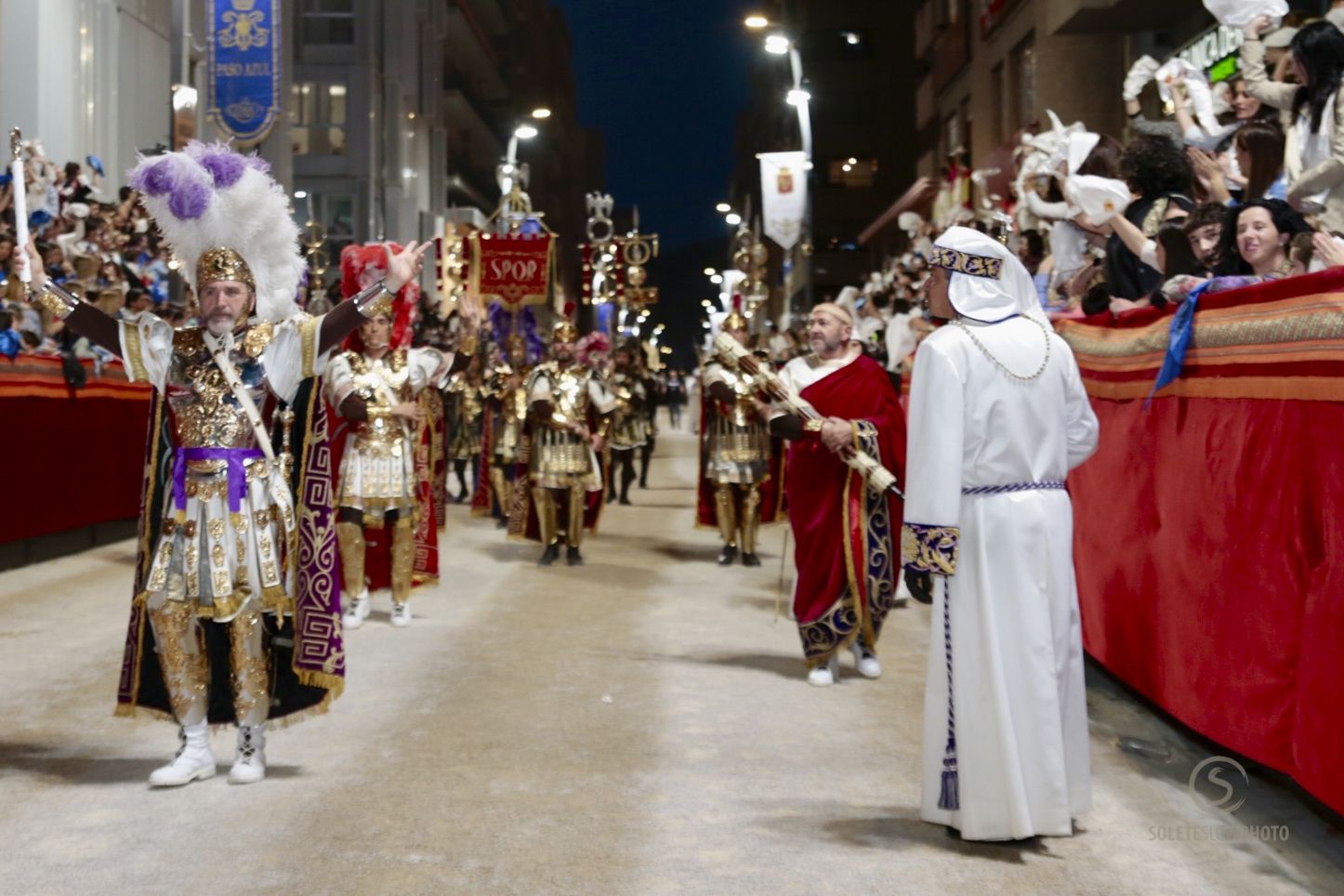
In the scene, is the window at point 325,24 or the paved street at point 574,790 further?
the window at point 325,24

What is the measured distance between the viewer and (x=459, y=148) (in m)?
58.5

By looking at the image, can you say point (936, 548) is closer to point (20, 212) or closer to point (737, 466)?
point (20, 212)

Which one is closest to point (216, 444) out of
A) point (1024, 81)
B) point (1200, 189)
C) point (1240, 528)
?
point (1240, 528)

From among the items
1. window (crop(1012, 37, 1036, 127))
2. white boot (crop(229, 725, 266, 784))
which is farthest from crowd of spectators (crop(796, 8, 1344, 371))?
window (crop(1012, 37, 1036, 127))

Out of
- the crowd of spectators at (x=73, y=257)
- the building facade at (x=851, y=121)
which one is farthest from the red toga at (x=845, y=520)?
the building facade at (x=851, y=121)

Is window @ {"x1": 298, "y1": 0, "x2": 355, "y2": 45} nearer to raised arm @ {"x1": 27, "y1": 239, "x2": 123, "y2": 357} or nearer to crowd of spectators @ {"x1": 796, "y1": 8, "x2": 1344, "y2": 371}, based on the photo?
crowd of spectators @ {"x1": 796, "y1": 8, "x2": 1344, "y2": 371}

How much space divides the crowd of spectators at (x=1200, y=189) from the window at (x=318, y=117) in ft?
100.0

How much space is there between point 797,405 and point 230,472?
338cm

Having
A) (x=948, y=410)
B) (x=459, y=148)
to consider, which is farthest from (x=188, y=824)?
(x=459, y=148)

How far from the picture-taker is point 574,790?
582cm

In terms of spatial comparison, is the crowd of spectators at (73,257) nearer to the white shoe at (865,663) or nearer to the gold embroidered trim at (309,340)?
the gold embroidered trim at (309,340)

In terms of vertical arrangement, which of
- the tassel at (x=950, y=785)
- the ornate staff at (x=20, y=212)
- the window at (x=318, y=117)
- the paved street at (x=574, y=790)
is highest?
the window at (x=318, y=117)

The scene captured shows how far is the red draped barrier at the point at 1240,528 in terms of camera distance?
4824 mm

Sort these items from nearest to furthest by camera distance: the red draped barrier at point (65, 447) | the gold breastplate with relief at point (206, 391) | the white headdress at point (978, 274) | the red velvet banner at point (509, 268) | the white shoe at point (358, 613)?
the white headdress at point (978, 274) → the gold breastplate with relief at point (206, 391) → the white shoe at point (358, 613) → the red draped barrier at point (65, 447) → the red velvet banner at point (509, 268)
